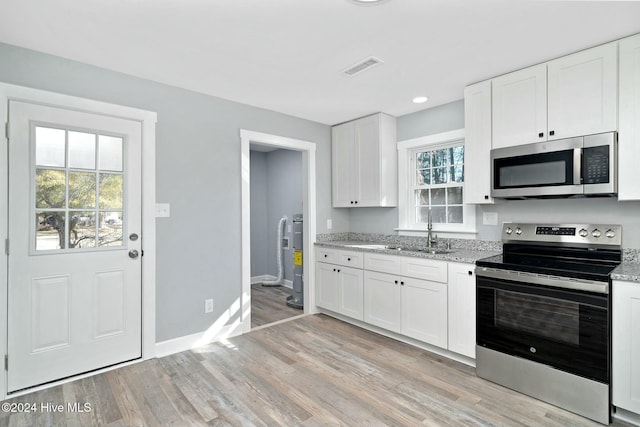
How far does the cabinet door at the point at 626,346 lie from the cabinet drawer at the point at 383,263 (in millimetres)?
1586

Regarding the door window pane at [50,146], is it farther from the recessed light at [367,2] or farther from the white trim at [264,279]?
the white trim at [264,279]

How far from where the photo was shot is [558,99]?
245cm

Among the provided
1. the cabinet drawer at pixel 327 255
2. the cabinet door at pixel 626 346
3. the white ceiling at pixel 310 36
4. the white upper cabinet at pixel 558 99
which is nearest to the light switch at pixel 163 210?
the white ceiling at pixel 310 36

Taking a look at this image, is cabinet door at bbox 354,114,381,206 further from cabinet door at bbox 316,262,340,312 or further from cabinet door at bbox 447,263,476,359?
cabinet door at bbox 447,263,476,359

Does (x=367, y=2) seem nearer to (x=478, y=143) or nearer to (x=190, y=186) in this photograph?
(x=478, y=143)

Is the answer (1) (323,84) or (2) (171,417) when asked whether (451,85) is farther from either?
(2) (171,417)

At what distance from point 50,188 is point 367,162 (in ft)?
9.92

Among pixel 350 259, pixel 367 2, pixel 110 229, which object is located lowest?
pixel 350 259

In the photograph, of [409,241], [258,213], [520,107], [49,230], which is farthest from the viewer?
[258,213]

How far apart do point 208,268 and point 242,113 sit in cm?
166

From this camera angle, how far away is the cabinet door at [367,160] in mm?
3830

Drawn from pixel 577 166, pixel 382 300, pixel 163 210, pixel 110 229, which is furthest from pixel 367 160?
pixel 110 229

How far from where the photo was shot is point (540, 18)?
199cm

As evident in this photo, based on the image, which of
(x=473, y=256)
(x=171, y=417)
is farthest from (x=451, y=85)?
(x=171, y=417)
